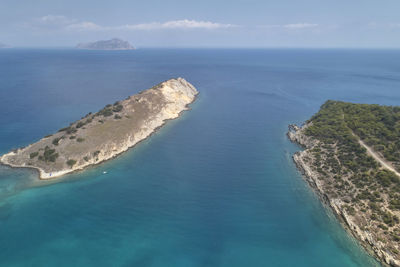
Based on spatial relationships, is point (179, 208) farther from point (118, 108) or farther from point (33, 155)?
point (118, 108)

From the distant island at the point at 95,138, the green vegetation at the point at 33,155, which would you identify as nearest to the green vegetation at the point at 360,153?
the distant island at the point at 95,138

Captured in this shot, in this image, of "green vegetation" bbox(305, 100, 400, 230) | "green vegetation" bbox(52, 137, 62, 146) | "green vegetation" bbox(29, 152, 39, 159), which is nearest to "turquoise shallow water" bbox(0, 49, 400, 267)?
"green vegetation" bbox(29, 152, 39, 159)

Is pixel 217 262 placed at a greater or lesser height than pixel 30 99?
Result: lesser

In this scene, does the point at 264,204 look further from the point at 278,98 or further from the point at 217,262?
the point at 278,98

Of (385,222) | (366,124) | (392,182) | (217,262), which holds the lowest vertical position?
(217,262)

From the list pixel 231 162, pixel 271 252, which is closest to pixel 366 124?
pixel 231 162

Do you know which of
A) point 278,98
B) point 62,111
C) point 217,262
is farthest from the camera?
point 278,98

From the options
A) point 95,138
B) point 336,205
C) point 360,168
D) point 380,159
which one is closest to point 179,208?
point 336,205

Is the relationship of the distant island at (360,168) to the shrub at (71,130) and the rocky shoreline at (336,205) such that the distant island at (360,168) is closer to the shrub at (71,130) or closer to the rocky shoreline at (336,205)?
the rocky shoreline at (336,205)
